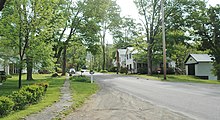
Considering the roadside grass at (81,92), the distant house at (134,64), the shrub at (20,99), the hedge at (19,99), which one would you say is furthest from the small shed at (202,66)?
the shrub at (20,99)

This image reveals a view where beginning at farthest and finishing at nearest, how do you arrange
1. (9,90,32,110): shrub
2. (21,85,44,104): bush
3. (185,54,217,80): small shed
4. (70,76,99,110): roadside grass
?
(185,54,217,80): small shed
(70,76,99,110): roadside grass
(21,85,44,104): bush
(9,90,32,110): shrub

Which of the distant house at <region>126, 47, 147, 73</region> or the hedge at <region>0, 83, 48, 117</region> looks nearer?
the hedge at <region>0, 83, 48, 117</region>

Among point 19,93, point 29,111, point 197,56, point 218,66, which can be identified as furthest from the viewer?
point 197,56

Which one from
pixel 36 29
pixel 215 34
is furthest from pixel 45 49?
pixel 215 34

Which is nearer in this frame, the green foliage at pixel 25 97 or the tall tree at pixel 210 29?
the green foliage at pixel 25 97

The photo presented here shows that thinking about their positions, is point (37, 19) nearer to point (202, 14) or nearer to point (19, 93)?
point (19, 93)

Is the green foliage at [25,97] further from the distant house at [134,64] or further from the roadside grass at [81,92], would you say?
the distant house at [134,64]

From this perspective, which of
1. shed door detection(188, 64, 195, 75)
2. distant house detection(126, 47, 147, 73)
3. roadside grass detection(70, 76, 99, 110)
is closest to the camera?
roadside grass detection(70, 76, 99, 110)

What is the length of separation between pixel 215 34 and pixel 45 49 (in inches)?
942

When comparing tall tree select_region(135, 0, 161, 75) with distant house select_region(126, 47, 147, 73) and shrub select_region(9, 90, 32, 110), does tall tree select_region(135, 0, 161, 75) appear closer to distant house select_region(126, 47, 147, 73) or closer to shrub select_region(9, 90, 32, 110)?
distant house select_region(126, 47, 147, 73)

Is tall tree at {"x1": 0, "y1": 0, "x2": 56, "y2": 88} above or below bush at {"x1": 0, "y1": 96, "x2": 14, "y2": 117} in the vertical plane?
above

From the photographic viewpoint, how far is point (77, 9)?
42906mm

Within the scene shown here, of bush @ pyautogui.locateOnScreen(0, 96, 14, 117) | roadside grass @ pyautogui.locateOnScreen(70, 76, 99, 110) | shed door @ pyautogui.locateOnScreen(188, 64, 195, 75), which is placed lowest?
roadside grass @ pyautogui.locateOnScreen(70, 76, 99, 110)

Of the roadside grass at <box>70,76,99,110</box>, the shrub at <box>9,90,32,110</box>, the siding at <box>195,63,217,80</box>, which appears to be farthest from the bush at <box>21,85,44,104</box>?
the siding at <box>195,63,217,80</box>
